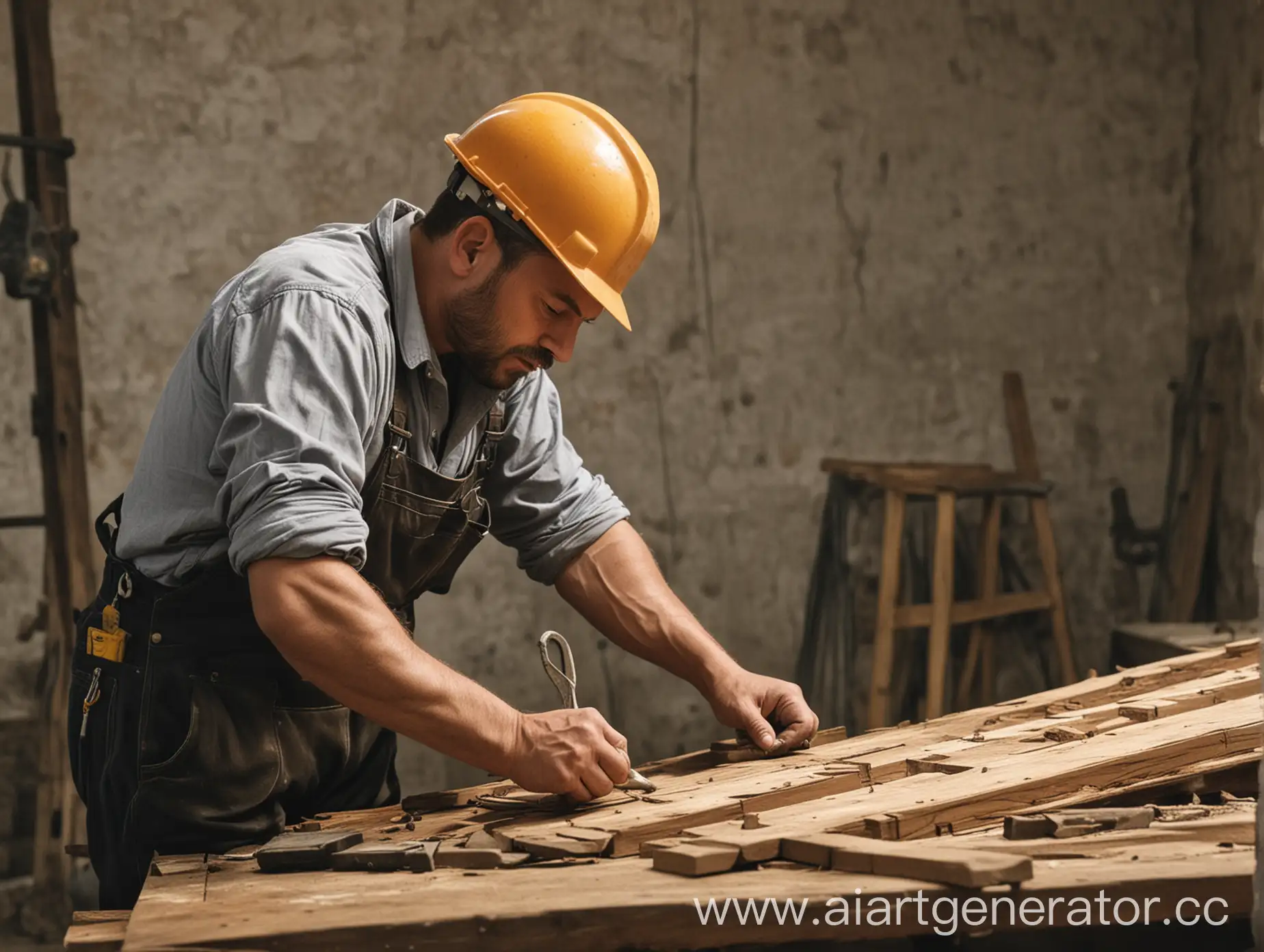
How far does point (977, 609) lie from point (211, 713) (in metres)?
4.13

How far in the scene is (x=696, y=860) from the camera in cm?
165

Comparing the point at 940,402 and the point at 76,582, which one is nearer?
the point at 76,582

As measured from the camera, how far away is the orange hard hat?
7.57 ft

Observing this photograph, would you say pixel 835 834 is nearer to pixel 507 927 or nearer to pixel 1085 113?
pixel 507 927

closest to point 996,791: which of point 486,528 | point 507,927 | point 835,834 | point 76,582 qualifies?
point 835,834

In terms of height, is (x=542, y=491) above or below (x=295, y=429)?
below

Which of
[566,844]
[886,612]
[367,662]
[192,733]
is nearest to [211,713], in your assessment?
[192,733]

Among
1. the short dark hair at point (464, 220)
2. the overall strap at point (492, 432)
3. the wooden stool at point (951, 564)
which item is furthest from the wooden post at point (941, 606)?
the short dark hair at point (464, 220)

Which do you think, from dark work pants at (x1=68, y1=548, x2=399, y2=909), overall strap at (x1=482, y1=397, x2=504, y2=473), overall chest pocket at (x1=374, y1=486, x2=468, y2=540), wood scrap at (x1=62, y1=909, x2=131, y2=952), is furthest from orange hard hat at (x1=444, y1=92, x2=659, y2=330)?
Result: wood scrap at (x1=62, y1=909, x2=131, y2=952)

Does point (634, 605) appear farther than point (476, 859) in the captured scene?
Yes

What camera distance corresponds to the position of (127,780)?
2.20 metres

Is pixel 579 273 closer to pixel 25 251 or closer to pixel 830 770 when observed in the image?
pixel 830 770

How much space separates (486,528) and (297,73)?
133 inches

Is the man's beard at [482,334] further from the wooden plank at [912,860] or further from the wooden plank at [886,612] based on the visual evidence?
the wooden plank at [886,612]
